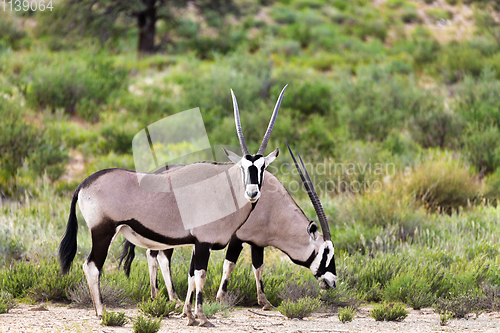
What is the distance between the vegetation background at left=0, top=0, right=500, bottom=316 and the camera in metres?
6.18

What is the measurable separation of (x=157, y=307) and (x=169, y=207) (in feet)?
3.82

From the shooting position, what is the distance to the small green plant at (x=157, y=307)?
4836 millimetres

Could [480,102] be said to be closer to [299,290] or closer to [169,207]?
[299,290]

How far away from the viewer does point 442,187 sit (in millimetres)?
9828

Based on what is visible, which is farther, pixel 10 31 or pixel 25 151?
pixel 10 31

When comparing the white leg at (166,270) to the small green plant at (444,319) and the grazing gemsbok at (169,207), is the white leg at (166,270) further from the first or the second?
the small green plant at (444,319)

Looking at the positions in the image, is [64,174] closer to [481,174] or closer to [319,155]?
[319,155]

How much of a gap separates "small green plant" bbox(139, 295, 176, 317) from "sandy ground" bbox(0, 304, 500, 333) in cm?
9

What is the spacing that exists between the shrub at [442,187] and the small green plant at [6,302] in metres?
7.13

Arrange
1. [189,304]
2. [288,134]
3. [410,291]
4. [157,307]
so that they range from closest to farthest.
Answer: [189,304] < [157,307] < [410,291] < [288,134]

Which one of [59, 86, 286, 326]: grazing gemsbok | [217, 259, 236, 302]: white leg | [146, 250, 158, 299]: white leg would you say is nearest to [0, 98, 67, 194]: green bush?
[146, 250, 158, 299]: white leg

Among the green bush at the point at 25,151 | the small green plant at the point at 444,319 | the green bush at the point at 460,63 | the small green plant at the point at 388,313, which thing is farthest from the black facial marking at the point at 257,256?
the green bush at the point at 460,63

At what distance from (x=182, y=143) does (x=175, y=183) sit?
8.54 m

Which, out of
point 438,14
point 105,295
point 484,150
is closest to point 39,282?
point 105,295
